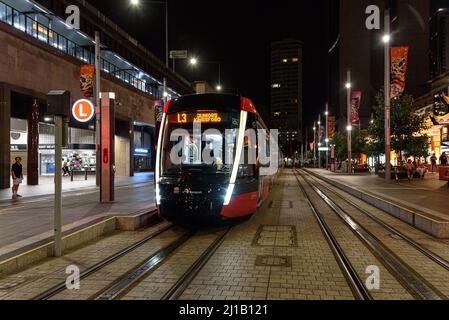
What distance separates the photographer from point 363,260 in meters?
7.37

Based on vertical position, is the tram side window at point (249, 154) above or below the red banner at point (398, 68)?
below

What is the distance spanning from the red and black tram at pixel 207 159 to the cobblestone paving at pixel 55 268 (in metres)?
1.37

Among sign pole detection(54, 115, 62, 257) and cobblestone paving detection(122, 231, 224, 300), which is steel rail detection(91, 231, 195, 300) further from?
sign pole detection(54, 115, 62, 257)

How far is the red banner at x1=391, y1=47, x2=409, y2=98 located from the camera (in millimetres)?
22391

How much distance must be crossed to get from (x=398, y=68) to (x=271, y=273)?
770 inches

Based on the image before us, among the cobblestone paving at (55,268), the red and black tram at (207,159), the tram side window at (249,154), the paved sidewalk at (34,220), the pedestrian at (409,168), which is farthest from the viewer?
the pedestrian at (409,168)

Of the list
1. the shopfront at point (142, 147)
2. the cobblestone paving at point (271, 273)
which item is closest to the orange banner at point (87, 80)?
the cobblestone paving at point (271, 273)

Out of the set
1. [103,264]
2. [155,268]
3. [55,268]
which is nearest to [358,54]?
[155,268]

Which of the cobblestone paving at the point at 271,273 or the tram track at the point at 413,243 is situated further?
the tram track at the point at 413,243

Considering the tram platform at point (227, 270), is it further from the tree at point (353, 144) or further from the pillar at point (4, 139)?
the tree at point (353, 144)

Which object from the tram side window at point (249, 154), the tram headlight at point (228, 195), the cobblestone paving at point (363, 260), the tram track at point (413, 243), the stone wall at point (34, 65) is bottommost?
the cobblestone paving at point (363, 260)

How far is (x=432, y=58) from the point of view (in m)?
86.8

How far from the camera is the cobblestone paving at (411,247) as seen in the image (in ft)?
20.7
